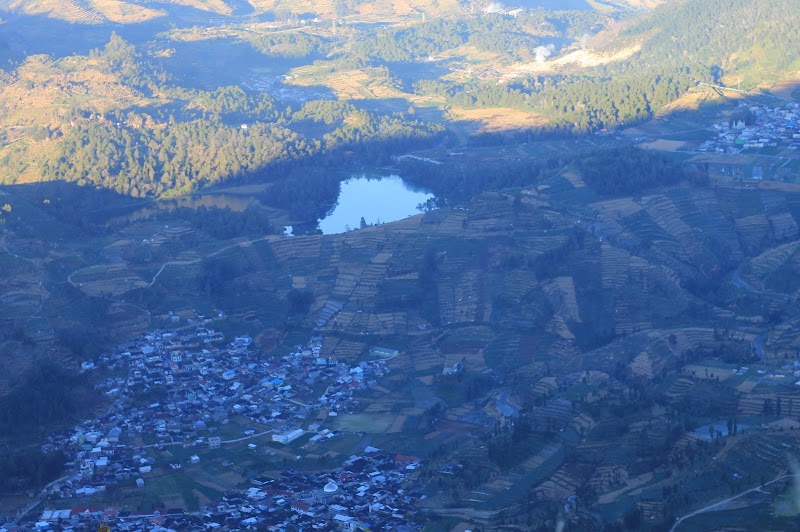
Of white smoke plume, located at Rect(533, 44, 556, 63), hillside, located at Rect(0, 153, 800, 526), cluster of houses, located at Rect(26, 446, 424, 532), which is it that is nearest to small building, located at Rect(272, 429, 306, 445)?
hillside, located at Rect(0, 153, 800, 526)

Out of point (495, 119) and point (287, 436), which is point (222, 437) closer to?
point (287, 436)

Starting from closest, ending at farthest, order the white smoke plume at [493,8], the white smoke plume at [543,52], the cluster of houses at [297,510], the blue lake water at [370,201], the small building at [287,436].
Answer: the cluster of houses at [297,510], the small building at [287,436], the blue lake water at [370,201], the white smoke plume at [543,52], the white smoke plume at [493,8]

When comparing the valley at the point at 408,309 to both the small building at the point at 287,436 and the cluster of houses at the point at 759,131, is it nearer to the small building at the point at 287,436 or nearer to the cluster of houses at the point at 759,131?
the small building at the point at 287,436

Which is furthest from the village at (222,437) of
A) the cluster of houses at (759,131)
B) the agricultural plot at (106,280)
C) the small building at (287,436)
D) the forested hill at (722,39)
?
the forested hill at (722,39)

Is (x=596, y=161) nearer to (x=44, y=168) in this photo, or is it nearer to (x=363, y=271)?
(x=363, y=271)

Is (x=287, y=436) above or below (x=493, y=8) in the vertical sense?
above

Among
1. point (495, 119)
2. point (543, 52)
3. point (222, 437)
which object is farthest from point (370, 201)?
point (543, 52)

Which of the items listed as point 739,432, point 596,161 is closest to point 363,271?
point 596,161
